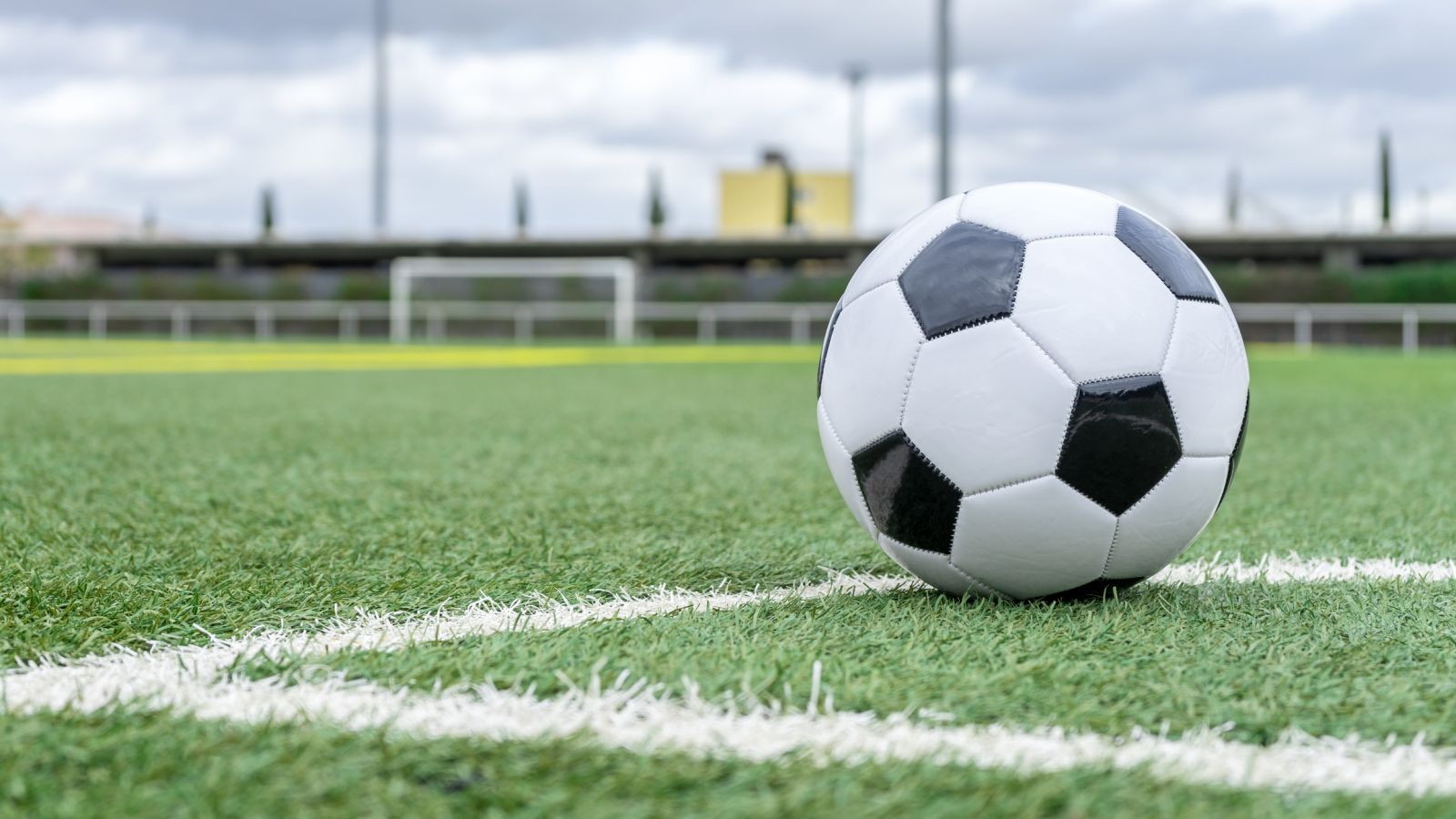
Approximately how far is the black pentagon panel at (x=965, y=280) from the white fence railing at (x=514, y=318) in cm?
2119

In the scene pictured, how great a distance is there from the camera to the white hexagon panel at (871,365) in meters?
2.30

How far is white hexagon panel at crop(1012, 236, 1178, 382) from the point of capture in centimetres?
220

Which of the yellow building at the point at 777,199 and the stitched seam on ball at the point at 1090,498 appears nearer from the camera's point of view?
the stitched seam on ball at the point at 1090,498

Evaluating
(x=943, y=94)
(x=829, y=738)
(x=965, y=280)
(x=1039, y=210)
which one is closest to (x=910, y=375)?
(x=965, y=280)

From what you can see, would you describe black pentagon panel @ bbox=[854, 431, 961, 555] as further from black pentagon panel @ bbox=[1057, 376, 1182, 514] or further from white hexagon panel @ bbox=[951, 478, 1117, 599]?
black pentagon panel @ bbox=[1057, 376, 1182, 514]

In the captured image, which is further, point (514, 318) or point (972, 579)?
point (514, 318)

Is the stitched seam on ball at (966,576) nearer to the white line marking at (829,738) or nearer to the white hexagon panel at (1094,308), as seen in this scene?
the white hexagon panel at (1094,308)

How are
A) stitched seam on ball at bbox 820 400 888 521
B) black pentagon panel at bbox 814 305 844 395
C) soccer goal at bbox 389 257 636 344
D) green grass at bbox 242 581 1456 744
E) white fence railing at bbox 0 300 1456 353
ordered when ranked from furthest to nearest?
soccer goal at bbox 389 257 636 344
white fence railing at bbox 0 300 1456 353
black pentagon panel at bbox 814 305 844 395
stitched seam on ball at bbox 820 400 888 521
green grass at bbox 242 581 1456 744

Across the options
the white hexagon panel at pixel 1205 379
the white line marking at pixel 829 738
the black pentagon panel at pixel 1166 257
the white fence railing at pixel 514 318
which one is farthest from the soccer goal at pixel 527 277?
the white line marking at pixel 829 738

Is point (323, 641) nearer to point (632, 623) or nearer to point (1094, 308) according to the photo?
point (632, 623)

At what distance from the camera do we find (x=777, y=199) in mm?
65625

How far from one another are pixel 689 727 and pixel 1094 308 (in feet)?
3.76

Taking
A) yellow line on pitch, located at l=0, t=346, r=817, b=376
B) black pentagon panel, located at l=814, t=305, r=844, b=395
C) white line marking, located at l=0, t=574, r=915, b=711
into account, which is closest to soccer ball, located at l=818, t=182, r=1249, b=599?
black pentagon panel, located at l=814, t=305, r=844, b=395

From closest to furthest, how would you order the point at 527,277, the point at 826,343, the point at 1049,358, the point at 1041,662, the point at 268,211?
the point at 1041,662 → the point at 1049,358 → the point at 826,343 → the point at 527,277 → the point at 268,211
